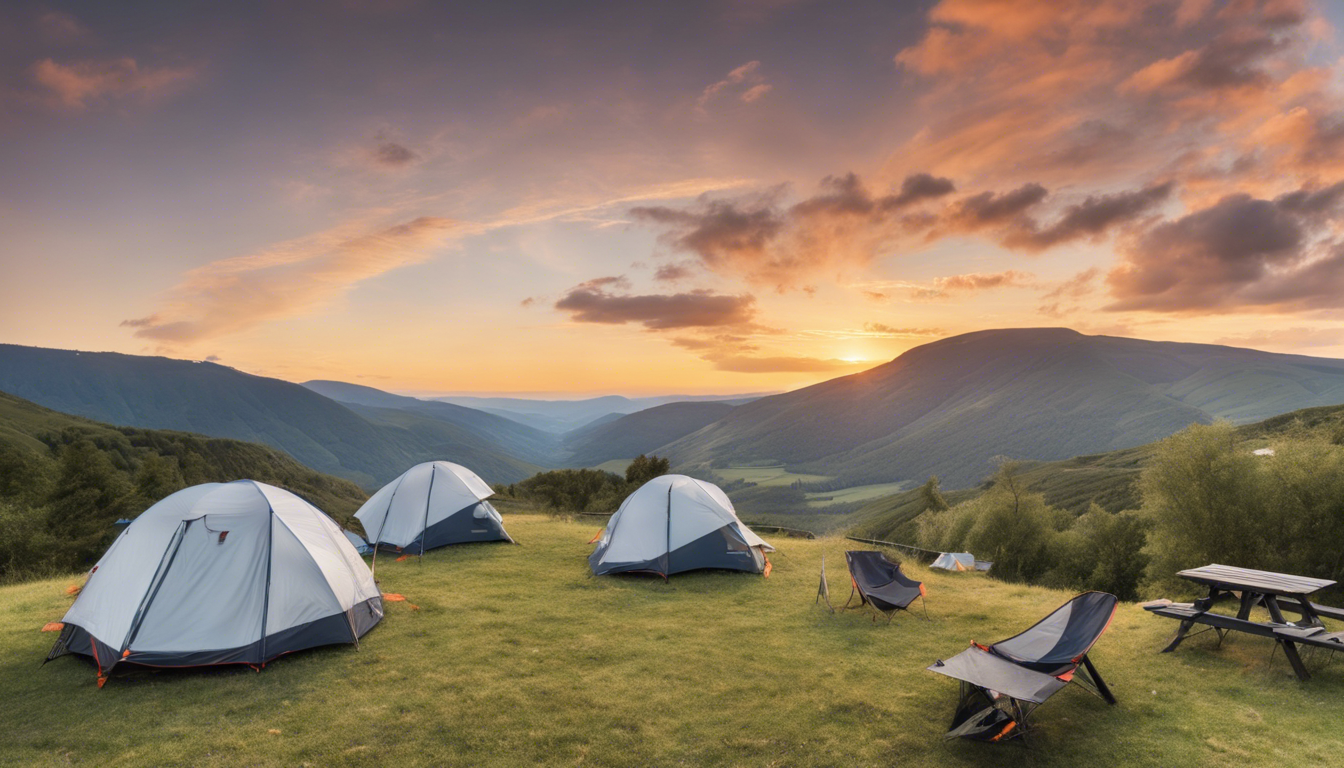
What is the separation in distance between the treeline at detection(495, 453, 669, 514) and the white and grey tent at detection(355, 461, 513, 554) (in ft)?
59.9

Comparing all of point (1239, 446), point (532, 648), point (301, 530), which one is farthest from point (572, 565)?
point (1239, 446)

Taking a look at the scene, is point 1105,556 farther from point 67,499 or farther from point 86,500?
point 67,499

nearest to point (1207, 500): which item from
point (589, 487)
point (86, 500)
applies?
point (589, 487)

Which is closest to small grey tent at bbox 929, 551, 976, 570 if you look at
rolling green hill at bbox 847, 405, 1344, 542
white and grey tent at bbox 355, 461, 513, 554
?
white and grey tent at bbox 355, 461, 513, 554

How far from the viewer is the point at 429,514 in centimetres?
1619

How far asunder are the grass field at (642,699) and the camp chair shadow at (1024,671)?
0.29 metres

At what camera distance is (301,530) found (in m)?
9.52

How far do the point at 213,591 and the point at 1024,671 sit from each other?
11.0m

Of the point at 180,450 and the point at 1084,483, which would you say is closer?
the point at 1084,483

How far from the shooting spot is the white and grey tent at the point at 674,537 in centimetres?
1381

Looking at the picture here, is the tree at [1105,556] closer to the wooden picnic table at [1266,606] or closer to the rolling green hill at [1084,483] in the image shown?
the rolling green hill at [1084,483]

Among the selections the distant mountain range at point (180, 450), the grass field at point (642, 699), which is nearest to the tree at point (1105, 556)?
the grass field at point (642, 699)

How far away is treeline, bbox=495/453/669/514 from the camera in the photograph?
124 feet

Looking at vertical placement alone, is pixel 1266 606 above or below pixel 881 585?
above
